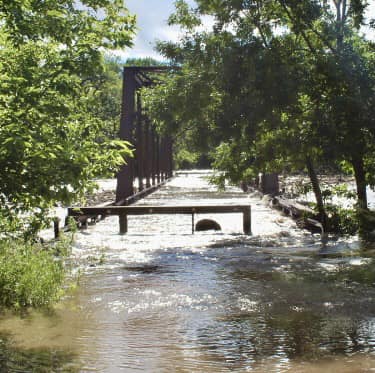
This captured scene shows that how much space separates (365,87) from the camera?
1491 cm

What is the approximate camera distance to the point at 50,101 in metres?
7.25

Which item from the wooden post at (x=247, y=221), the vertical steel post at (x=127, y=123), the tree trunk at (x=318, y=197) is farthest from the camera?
the vertical steel post at (x=127, y=123)

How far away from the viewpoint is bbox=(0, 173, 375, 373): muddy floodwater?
19.8 ft

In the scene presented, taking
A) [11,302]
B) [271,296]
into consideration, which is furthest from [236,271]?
[11,302]

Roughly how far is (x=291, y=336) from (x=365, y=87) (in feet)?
31.1

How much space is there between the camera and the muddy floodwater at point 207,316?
6.02 m

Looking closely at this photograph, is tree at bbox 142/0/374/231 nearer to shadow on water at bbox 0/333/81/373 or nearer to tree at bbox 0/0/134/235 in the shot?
tree at bbox 0/0/134/235

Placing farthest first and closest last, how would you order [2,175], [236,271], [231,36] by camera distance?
[231,36] → [236,271] → [2,175]

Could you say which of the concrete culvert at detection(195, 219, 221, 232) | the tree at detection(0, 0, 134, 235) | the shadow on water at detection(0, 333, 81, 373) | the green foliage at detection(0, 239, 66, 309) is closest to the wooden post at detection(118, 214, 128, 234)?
the concrete culvert at detection(195, 219, 221, 232)

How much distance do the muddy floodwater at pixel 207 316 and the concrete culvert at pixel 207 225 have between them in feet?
13.7

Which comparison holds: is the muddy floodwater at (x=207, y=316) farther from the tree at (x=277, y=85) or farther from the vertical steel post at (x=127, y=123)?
the vertical steel post at (x=127, y=123)

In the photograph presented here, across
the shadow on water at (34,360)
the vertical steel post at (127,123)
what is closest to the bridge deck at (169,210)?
the vertical steel post at (127,123)

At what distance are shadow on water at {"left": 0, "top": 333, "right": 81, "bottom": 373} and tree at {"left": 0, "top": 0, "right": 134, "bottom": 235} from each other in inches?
58.8

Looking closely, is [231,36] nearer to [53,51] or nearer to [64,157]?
[53,51]
